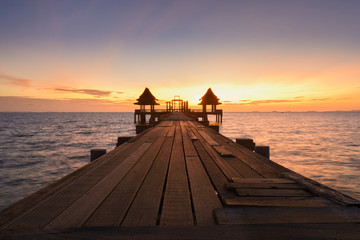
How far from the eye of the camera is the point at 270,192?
220 centimetres

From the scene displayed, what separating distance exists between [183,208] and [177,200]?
187 millimetres

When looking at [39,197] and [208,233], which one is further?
[39,197]

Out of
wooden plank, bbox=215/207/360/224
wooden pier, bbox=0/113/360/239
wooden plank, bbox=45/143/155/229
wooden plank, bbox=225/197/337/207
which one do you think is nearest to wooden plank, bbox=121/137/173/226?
wooden pier, bbox=0/113/360/239

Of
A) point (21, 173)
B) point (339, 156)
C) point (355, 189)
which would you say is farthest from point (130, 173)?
point (339, 156)

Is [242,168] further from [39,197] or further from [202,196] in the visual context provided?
[39,197]

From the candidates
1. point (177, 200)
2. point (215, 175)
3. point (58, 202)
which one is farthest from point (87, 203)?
point (215, 175)

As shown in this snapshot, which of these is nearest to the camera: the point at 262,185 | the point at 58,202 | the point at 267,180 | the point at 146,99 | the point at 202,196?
the point at 58,202

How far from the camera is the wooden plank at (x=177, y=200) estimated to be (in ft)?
5.42

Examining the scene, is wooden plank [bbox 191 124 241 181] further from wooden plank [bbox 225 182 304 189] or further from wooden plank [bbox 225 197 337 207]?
wooden plank [bbox 225 197 337 207]

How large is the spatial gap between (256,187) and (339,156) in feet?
60.4

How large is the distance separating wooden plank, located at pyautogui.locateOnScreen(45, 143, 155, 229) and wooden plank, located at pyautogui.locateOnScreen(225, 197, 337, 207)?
1297mm

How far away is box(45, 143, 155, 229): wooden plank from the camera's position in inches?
63.3

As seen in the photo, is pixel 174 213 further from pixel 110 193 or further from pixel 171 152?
pixel 171 152

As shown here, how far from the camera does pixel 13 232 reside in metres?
1.45
